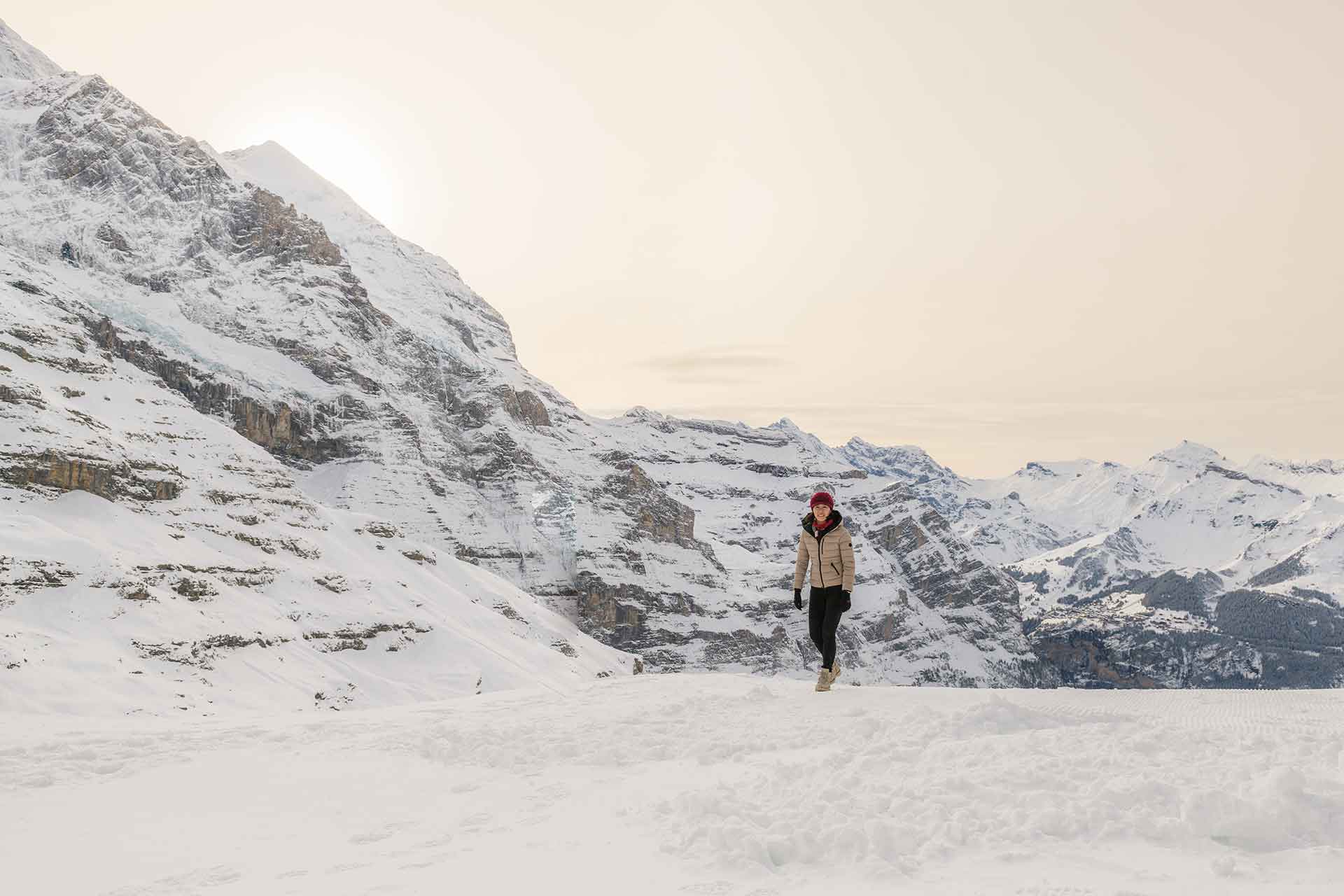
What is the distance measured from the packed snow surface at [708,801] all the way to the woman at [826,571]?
184 cm

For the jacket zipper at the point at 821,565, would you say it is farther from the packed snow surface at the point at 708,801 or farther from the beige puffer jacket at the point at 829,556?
the packed snow surface at the point at 708,801

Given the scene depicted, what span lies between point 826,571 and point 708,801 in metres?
7.14

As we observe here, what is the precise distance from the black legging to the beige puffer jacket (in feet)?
0.41

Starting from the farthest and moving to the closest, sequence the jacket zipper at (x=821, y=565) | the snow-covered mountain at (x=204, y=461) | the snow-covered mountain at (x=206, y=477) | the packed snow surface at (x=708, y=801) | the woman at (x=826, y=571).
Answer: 1. the snow-covered mountain at (x=204, y=461)
2. the snow-covered mountain at (x=206, y=477)
3. the jacket zipper at (x=821, y=565)
4. the woman at (x=826, y=571)
5. the packed snow surface at (x=708, y=801)

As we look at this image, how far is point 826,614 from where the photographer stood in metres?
14.7

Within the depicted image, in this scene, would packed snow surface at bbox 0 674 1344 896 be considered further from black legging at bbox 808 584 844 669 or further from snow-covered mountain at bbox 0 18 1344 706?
snow-covered mountain at bbox 0 18 1344 706

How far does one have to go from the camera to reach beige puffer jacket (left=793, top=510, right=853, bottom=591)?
1429cm

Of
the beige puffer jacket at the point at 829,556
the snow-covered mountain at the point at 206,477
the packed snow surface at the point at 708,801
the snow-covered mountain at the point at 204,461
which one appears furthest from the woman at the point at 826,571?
the snow-covered mountain at the point at 204,461

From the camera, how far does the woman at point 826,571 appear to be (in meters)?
14.3

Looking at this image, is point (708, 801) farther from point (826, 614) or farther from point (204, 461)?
point (204, 461)

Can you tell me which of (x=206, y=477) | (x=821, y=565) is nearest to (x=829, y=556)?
(x=821, y=565)

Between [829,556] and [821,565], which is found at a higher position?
[829,556]

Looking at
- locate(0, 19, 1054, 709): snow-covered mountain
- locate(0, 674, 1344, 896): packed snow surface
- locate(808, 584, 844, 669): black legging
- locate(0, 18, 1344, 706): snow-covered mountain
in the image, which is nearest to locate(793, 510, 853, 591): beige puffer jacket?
locate(808, 584, 844, 669): black legging

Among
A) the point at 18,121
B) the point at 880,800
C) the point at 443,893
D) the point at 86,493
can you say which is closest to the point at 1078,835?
the point at 880,800
